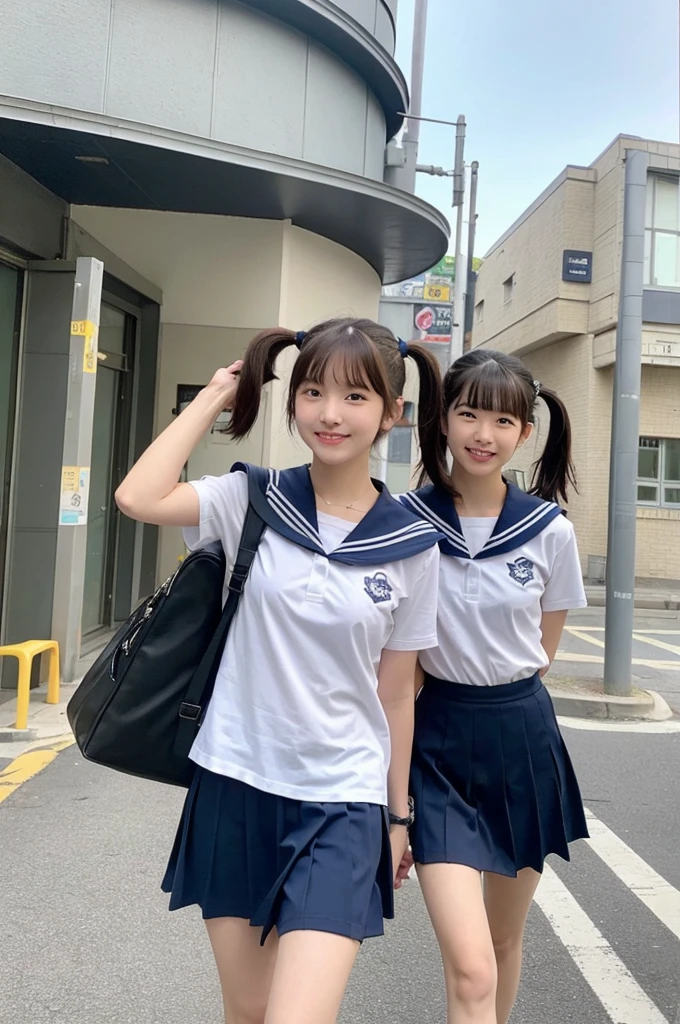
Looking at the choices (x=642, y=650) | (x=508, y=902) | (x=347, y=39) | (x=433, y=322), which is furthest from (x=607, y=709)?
(x=433, y=322)

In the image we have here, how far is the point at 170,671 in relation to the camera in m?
1.79

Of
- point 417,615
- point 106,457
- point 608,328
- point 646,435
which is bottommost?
point 417,615

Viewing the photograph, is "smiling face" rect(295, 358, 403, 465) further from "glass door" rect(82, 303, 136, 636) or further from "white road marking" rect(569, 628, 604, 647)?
"white road marking" rect(569, 628, 604, 647)

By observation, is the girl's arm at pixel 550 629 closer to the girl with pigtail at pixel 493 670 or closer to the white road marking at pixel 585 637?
the girl with pigtail at pixel 493 670

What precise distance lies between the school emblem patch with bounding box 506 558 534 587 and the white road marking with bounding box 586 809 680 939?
1.98m

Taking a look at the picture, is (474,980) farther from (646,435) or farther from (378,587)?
(646,435)

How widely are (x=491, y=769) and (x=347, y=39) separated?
8260 millimetres

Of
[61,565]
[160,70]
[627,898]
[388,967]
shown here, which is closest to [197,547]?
[388,967]

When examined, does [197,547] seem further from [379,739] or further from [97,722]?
[379,739]

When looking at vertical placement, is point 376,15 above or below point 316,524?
above

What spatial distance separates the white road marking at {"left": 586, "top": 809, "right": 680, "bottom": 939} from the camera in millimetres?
3478

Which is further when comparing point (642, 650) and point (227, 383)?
point (642, 650)

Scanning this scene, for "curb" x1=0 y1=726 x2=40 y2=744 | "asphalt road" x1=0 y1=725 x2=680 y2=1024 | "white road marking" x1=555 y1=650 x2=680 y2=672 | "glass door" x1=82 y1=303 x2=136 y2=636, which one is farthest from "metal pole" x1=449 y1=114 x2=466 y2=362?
"asphalt road" x1=0 y1=725 x2=680 y2=1024

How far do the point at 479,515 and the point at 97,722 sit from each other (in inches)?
42.5
